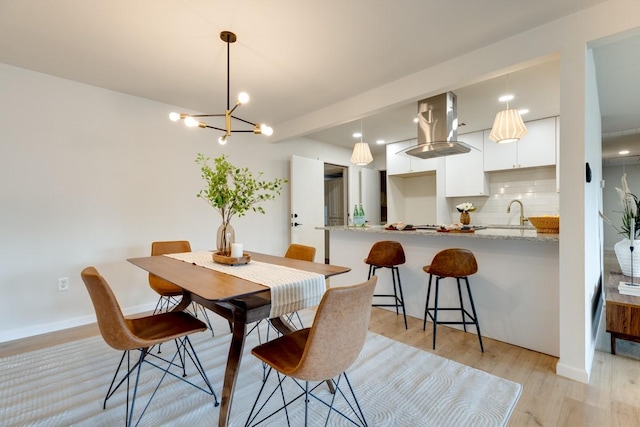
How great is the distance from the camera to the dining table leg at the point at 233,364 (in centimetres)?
139

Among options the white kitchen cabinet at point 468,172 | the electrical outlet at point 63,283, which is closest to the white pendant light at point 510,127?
the white kitchen cabinet at point 468,172

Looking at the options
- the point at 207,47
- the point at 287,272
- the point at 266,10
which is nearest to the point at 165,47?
the point at 207,47

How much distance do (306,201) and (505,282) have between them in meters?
2.95

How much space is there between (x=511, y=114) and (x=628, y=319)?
1.83 metres

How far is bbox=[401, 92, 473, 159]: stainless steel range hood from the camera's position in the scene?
3082 mm

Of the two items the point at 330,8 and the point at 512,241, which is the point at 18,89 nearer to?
the point at 330,8

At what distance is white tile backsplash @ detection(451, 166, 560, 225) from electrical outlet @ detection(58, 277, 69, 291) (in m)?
5.38

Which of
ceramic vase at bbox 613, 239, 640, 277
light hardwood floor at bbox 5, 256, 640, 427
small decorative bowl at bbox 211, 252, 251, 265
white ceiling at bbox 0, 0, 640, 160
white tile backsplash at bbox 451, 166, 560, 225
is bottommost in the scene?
light hardwood floor at bbox 5, 256, 640, 427

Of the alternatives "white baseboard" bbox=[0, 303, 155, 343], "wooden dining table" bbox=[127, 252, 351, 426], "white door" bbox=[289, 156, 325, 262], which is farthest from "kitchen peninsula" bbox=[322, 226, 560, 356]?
"white baseboard" bbox=[0, 303, 155, 343]

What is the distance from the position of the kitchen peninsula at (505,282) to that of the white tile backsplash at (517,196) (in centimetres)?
214

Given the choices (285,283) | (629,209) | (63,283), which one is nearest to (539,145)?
(629,209)

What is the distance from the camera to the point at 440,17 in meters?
1.93

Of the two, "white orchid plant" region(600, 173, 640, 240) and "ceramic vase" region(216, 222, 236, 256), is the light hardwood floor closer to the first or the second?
"white orchid plant" region(600, 173, 640, 240)

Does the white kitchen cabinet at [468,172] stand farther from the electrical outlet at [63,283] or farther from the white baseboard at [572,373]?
the electrical outlet at [63,283]
